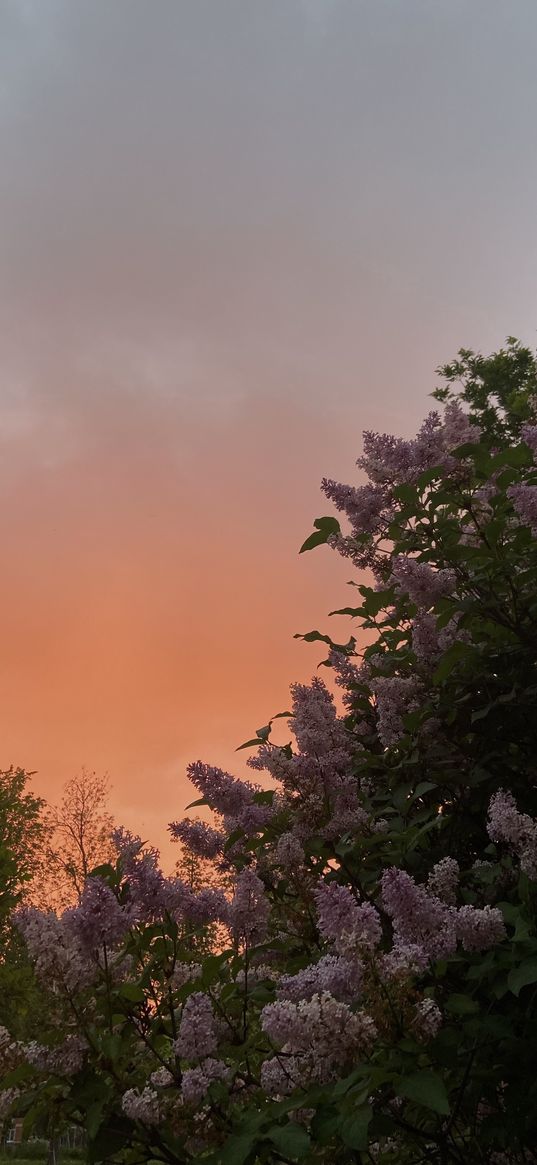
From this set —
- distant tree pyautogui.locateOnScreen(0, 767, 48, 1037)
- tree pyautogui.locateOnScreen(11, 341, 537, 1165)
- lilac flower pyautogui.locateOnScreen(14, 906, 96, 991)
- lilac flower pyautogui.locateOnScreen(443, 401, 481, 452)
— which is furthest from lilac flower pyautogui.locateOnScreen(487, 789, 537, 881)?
distant tree pyautogui.locateOnScreen(0, 767, 48, 1037)

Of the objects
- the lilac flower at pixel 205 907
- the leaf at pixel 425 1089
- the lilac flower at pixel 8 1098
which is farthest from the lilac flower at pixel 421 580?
the lilac flower at pixel 8 1098

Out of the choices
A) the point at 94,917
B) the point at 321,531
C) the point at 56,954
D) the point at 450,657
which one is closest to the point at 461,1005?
the point at 94,917

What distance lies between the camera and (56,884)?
3606cm

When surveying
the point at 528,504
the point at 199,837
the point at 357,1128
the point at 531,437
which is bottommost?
the point at 357,1128

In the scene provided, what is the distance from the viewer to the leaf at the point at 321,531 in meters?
5.03

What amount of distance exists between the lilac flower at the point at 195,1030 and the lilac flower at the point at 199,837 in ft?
3.62

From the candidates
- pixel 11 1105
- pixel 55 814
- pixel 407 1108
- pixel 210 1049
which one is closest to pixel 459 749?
pixel 407 1108

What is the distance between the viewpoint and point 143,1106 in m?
3.03

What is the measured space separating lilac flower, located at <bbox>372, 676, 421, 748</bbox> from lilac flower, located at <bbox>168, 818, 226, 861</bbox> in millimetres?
960

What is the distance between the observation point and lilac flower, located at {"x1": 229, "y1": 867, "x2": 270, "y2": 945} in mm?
3668

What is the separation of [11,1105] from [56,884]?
1380 inches

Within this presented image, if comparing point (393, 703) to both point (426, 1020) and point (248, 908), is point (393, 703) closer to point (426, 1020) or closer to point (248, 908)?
point (248, 908)

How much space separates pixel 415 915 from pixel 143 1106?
1155 millimetres

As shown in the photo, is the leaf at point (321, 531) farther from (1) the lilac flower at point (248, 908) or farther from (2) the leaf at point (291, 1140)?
(2) the leaf at point (291, 1140)
